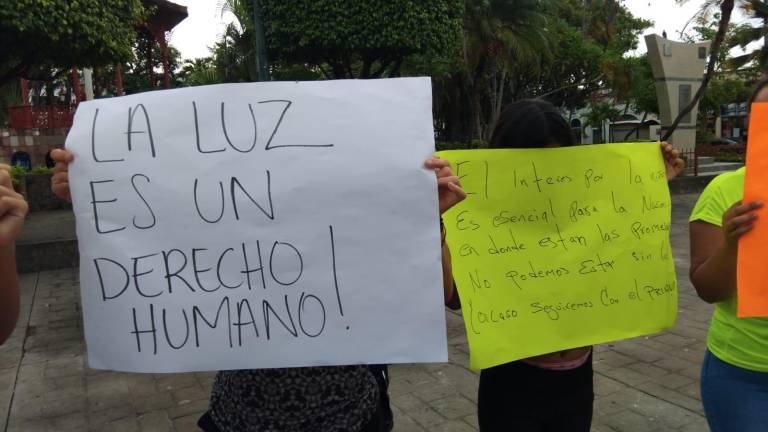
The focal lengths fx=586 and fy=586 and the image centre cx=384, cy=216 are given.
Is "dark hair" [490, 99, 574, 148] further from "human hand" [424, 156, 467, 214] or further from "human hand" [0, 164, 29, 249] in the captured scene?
"human hand" [0, 164, 29, 249]

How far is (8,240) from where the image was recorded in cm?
123

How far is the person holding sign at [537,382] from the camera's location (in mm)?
1744

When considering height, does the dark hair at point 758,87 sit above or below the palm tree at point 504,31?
below

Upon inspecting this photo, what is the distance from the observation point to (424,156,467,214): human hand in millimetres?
1503

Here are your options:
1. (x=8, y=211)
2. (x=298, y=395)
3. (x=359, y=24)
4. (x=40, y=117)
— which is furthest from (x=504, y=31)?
(x=8, y=211)

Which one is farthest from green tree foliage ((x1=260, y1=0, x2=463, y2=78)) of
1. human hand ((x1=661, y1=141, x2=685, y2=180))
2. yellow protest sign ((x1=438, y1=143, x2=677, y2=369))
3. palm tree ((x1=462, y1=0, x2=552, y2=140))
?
yellow protest sign ((x1=438, y1=143, x2=677, y2=369))

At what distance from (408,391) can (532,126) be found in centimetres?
221

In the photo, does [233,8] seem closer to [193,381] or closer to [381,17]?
[381,17]

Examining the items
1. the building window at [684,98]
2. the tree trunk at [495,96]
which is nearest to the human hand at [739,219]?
the building window at [684,98]

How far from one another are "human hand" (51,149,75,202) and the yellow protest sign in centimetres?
106

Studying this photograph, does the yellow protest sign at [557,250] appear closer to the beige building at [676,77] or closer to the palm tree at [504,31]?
the palm tree at [504,31]

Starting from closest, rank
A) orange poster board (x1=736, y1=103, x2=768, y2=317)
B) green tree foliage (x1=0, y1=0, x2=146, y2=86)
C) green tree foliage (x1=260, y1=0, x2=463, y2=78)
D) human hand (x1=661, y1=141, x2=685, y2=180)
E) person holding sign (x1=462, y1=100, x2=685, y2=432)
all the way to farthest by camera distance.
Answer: orange poster board (x1=736, y1=103, x2=768, y2=317), person holding sign (x1=462, y1=100, x2=685, y2=432), human hand (x1=661, y1=141, x2=685, y2=180), green tree foliage (x1=0, y1=0, x2=146, y2=86), green tree foliage (x1=260, y1=0, x2=463, y2=78)

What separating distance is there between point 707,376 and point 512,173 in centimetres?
83

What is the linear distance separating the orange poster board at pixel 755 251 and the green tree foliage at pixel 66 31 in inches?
266
